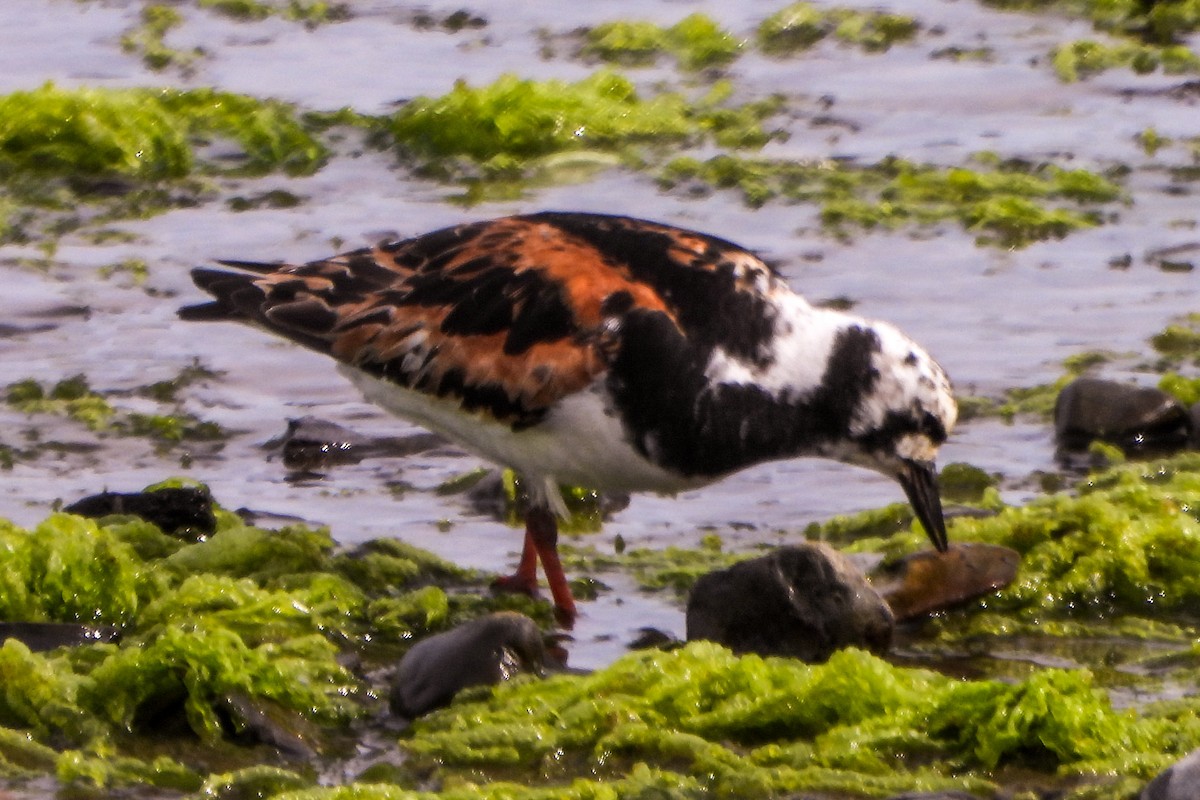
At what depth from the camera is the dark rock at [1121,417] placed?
6.23 metres

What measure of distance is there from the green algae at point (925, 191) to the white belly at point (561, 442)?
349 centimetres

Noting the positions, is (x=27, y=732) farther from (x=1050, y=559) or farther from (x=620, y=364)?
(x=1050, y=559)

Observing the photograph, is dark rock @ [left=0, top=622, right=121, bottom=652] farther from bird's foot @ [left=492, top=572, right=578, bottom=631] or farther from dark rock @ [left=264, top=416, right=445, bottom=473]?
dark rock @ [left=264, top=416, right=445, bottom=473]

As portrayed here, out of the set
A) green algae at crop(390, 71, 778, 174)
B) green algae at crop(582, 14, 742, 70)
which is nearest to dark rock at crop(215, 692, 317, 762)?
green algae at crop(390, 71, 778, 174)

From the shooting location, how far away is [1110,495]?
18.2ft

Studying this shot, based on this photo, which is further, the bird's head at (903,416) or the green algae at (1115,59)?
the green algae at (1115,59)

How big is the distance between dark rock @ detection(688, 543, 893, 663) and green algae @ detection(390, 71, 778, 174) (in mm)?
4932

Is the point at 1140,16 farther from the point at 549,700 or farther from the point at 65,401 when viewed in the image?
the point at 549,700

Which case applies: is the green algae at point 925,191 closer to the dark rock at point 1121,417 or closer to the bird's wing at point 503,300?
the dark rock at point 1121,417

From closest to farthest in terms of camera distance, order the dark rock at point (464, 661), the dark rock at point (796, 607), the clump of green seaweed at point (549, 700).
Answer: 1. the clump of green seaweed at point (549, 700)
2. the dark rock at point (464, 661)
3. the dark rock at point (796, 607)

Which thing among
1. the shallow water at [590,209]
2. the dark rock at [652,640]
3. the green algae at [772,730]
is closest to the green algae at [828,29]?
the shallow water at [590,209]

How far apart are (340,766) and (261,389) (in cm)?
294

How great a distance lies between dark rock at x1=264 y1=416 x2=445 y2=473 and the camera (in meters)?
6.19

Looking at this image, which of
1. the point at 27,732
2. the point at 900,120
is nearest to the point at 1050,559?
the point at 27,732
